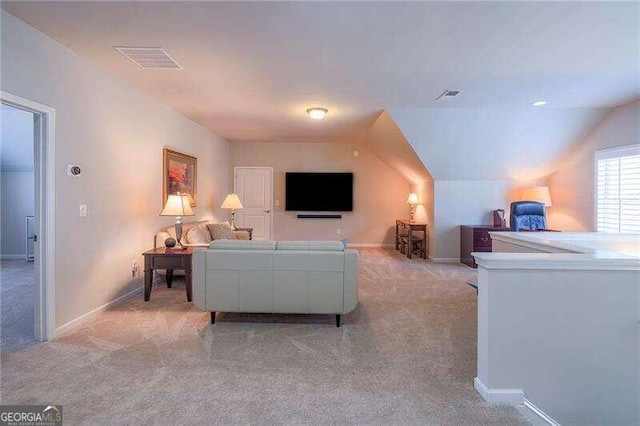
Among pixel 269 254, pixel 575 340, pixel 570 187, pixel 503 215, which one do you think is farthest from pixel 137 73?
pixel 570 187

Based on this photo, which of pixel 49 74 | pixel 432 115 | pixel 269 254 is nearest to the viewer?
pixel 49 74

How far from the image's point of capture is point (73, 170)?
293cm

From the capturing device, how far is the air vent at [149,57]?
280cm

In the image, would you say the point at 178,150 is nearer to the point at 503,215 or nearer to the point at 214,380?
the point at 214,380

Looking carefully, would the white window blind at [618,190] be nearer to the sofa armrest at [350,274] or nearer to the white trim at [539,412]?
the white trim at [539,412]

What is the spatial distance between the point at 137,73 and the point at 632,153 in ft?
21.1

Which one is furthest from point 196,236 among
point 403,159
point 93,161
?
point 403,159

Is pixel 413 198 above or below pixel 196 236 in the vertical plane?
above

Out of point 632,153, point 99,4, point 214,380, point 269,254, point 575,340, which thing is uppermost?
point 99,4

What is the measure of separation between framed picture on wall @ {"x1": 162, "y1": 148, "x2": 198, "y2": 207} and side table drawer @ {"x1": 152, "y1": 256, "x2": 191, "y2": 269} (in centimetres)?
117

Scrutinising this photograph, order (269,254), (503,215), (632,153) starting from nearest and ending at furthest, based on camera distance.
→ (269,254)
(632,153)
(503,215)

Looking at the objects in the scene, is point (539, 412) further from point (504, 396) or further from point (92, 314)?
point (92, 314)

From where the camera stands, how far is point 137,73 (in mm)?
3371

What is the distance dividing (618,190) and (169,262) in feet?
20.6
